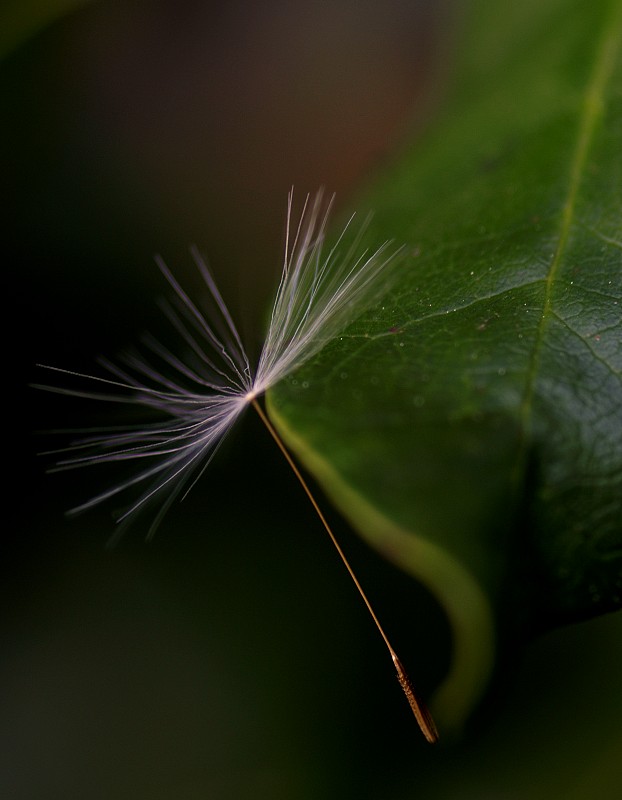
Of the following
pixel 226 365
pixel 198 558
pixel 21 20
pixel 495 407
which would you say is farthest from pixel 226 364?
pixel 21 20

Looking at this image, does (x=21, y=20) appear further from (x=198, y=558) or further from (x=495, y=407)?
(x=495, y=407)

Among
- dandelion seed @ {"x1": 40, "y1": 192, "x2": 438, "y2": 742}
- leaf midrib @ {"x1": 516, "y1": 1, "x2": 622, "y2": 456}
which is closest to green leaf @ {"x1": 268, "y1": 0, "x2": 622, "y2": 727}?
leaf midrib @ {"x1": 516, "y1": 1, "x2": 622, "y2": 456}

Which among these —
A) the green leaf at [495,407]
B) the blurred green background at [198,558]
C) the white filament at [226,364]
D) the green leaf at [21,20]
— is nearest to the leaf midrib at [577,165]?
the green leaf at [495,407]

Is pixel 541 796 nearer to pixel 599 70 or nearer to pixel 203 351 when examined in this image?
pixel 203 351

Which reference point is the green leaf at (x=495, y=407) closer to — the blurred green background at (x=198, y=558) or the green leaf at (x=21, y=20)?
the blurred green background at (x=198, y=558)

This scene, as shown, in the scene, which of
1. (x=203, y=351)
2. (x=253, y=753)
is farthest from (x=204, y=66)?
(x=253, y=753)

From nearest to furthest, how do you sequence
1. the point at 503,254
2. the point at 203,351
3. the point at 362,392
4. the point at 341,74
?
the point at 362,392 < the point at 503,254 < the point at 203,351 < the point at 341,74

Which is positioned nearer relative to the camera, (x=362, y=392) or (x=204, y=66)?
(x=362, y=392)
